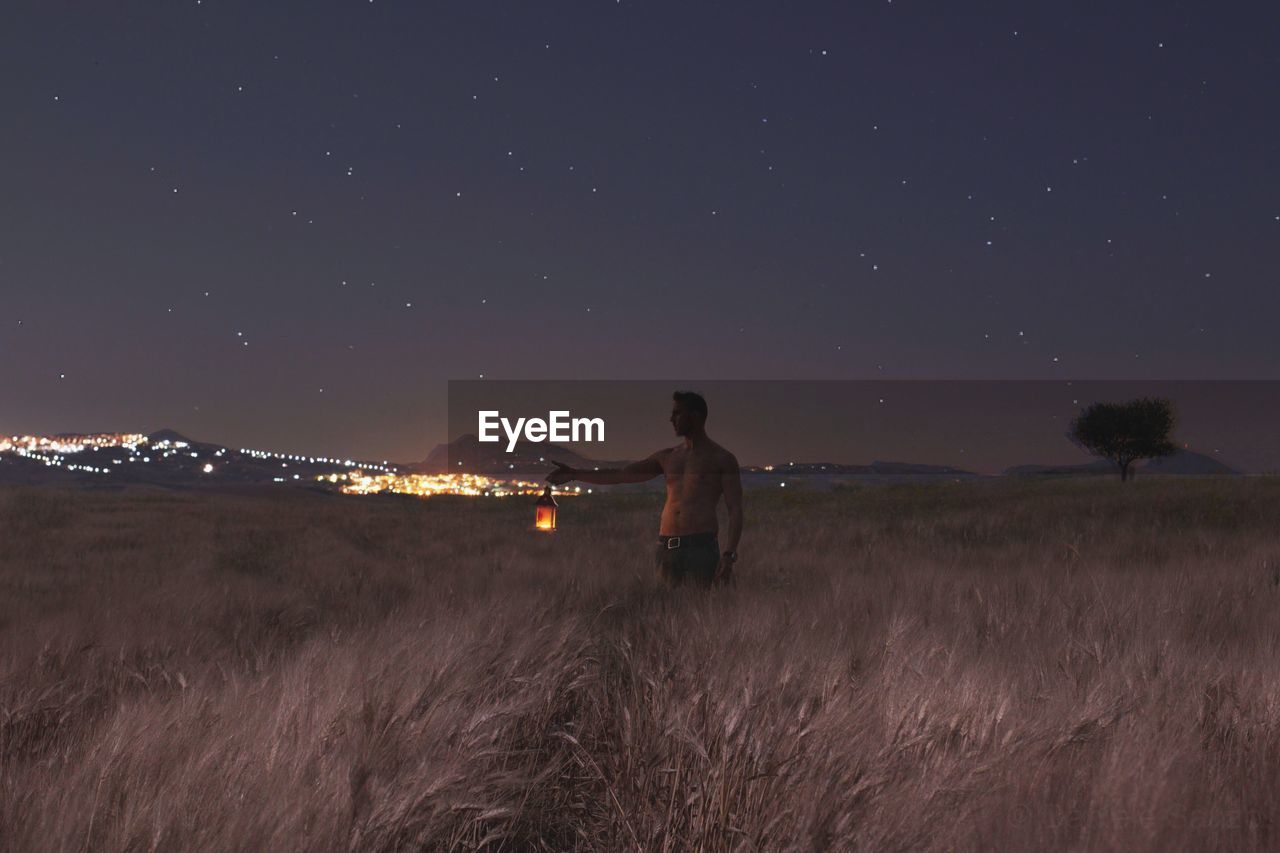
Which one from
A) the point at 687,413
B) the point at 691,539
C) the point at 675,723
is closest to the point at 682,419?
the point at 687,413

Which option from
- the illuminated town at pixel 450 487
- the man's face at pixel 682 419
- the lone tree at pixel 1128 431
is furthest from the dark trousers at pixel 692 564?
the lone tree at pixel 1128 431

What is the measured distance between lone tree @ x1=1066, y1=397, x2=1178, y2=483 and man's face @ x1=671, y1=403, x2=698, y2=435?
65.7 m

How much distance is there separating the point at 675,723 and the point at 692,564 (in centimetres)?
391

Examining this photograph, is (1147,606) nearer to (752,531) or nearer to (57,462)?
(752,531)

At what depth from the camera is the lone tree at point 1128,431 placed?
62.1 meters

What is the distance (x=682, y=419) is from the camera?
626 cm

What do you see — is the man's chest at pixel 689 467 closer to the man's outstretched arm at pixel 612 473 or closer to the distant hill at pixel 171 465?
the man's outstretched arm at pixel 612 473

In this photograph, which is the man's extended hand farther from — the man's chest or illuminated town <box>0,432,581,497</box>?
illuminated town <box>0,432,581,497</box>

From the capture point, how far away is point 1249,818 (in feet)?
7.89

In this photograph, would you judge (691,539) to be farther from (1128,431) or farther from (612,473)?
(1128,431)

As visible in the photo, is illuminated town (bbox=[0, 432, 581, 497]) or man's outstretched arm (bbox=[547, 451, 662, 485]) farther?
illuminated town (bbox=[0, 432, 581, 497])

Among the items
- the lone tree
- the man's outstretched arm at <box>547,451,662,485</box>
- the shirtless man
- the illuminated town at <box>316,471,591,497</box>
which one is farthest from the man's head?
the lone tree

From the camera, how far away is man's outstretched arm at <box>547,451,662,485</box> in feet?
20.3

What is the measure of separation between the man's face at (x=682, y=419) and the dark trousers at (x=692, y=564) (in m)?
0.94
